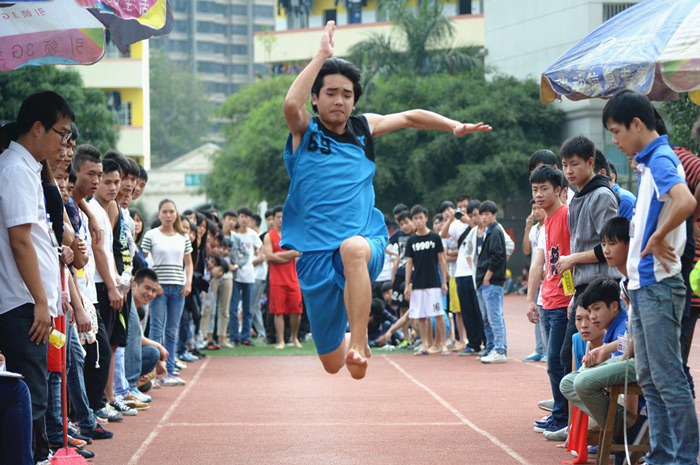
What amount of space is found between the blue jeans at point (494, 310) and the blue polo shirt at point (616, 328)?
6.90 metres

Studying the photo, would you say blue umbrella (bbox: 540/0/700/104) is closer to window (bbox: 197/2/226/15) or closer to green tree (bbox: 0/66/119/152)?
green tree (bbox: 0/66/119/152)

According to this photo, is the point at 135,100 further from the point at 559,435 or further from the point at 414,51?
the point at 559,435

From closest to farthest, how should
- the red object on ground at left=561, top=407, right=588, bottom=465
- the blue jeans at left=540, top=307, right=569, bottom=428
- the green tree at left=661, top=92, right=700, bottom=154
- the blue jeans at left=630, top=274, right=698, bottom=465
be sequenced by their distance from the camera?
1. the blue jeans at left=630, top=274, right=698, bottom=465
2. the red object on ground at left=561, top=407, right=588, bottom=465
3. the blue jeans at left=540, top=307, right=569, bottom=428
4. the green tree at left=661, top=92, right=700, bottom=154

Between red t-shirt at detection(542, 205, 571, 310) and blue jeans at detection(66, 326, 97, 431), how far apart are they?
385cm

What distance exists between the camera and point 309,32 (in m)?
A: 61.8

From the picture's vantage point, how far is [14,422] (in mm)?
4996

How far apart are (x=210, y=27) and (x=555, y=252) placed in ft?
387

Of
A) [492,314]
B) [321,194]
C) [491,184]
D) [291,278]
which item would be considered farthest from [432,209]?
[321,194]

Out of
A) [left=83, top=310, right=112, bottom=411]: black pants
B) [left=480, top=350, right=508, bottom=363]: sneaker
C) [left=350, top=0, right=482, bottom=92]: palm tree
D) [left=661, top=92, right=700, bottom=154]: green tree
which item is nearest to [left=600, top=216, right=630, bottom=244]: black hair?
[left=83, top=310, right=112, bottom=411]: black pants

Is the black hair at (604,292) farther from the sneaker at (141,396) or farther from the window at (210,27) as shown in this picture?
the window at (210,27)

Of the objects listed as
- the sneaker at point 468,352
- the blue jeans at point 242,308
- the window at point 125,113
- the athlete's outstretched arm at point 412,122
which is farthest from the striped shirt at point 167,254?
the window at point 125,113

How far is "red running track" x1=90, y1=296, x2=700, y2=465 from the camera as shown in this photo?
7.19 m

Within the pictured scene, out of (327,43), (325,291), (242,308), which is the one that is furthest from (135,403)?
(242,308)

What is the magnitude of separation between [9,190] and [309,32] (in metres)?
57.9
